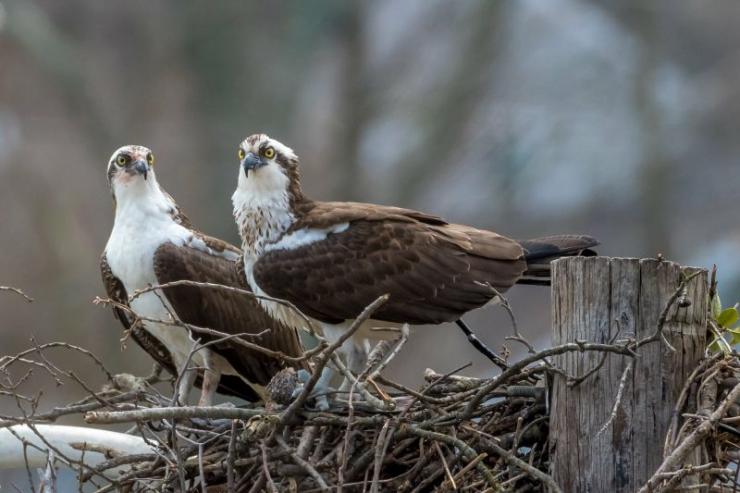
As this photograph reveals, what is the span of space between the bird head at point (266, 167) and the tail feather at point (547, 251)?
1042 mm

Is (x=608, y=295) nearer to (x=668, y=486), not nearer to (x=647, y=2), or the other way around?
(x=668, y=486)

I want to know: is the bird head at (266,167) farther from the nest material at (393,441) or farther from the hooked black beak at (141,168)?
the nest material at (393,441)

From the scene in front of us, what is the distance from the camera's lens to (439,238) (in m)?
6.05

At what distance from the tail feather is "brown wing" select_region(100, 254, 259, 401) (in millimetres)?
1921

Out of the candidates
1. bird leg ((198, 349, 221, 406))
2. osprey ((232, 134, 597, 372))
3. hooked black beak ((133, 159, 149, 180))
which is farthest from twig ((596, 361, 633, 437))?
hooked black beak ((133, 159, 149, 180))

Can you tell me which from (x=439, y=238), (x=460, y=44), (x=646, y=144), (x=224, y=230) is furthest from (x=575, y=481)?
(x=646, y=144)

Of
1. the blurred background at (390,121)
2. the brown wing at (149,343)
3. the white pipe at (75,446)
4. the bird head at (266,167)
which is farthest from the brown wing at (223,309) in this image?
the blurred background at (390,121)

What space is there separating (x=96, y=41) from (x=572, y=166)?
6.11 meters

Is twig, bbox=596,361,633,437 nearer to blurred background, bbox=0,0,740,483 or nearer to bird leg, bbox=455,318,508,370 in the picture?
bird leg, bbox=455,318,508,370

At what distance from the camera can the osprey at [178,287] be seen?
6930mm

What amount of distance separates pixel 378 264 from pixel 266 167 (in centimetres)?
68

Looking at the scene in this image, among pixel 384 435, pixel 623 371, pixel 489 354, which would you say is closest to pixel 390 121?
pixel 489 354

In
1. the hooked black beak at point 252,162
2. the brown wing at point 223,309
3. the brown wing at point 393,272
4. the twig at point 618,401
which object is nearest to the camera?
the twig at point 618,401

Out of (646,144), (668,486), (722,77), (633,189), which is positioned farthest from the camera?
(722,77)
